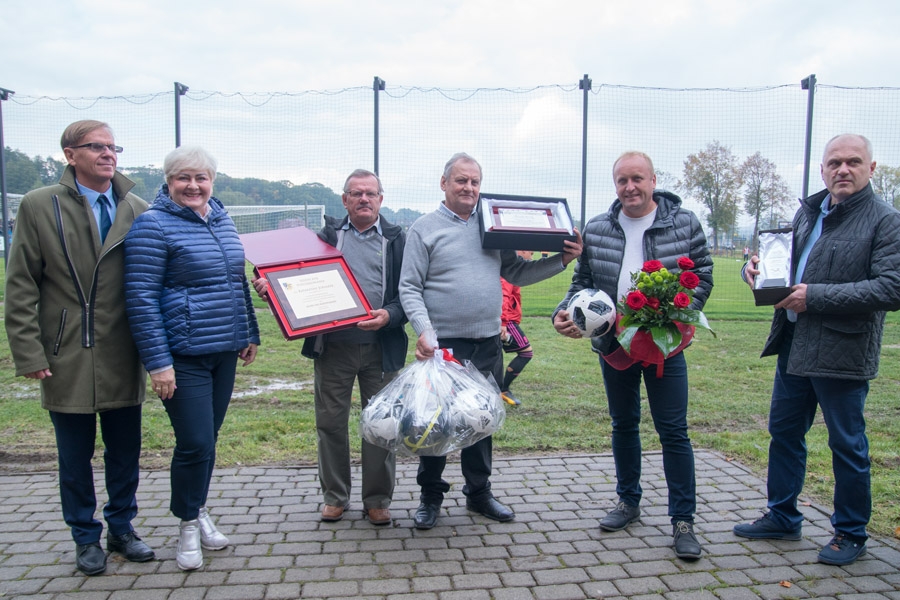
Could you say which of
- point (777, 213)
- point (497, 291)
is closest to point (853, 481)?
point (497, 291)

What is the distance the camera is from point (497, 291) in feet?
14.0

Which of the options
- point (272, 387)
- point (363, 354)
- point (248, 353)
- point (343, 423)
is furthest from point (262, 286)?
point (272, 387)

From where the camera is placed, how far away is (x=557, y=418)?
6535mm

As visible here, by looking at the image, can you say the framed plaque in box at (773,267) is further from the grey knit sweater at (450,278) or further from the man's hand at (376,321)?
Result: the man's hand at (376,321)

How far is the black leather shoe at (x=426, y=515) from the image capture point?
418 centimetres

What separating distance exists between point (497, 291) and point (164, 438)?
3185 millimetres

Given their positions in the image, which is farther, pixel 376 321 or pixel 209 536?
pixel 376 321

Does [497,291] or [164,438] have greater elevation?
[497,291]

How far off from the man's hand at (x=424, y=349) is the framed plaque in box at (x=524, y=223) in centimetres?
67

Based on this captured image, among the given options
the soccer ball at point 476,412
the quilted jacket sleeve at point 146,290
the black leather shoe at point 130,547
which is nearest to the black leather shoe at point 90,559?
the black leather shoe at point 130,547

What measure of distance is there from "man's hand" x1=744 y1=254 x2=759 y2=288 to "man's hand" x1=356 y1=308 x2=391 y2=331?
2053 mm

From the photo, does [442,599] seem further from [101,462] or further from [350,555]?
[101,462]

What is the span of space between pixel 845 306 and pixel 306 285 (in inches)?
113

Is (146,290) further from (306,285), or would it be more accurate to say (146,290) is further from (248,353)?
(306,285)
